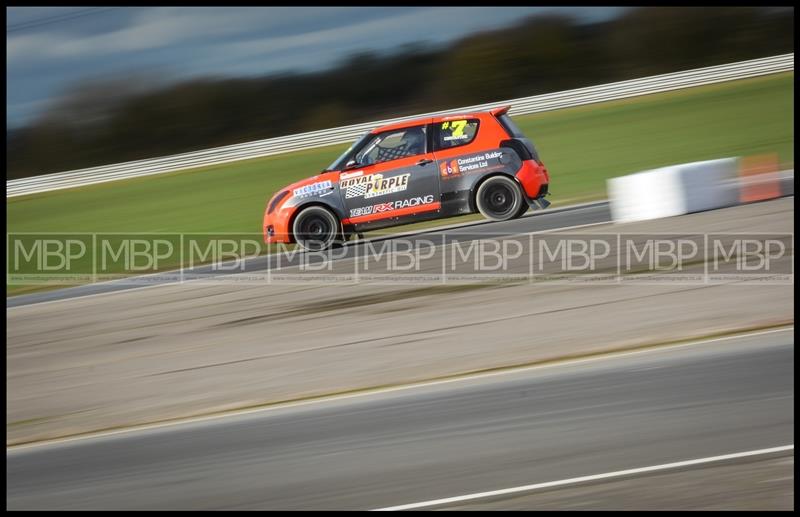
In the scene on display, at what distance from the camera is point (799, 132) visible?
1712 cm

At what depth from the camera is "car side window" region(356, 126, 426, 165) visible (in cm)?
1198

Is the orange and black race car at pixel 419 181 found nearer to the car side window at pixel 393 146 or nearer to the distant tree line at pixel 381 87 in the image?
the car side window at pixel 393 146

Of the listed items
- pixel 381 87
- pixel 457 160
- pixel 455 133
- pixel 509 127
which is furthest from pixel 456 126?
pixel 381 87

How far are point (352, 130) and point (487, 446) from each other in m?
22.5

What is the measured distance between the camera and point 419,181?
1187cm

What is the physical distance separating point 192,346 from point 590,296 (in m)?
4.04

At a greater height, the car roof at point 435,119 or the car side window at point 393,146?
the car roof at point 435,119

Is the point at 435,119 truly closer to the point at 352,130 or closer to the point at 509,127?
the point at 509,127

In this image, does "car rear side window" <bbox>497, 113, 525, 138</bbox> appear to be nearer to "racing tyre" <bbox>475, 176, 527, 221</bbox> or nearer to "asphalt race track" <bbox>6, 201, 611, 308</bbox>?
"racing tyre" <bbox>475, 176, 527, 221</bbox>

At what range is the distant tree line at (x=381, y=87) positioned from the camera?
3162cm

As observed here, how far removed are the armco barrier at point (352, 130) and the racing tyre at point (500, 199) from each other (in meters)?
14.0

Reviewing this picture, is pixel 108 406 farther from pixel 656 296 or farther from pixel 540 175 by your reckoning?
pixel 540 175
